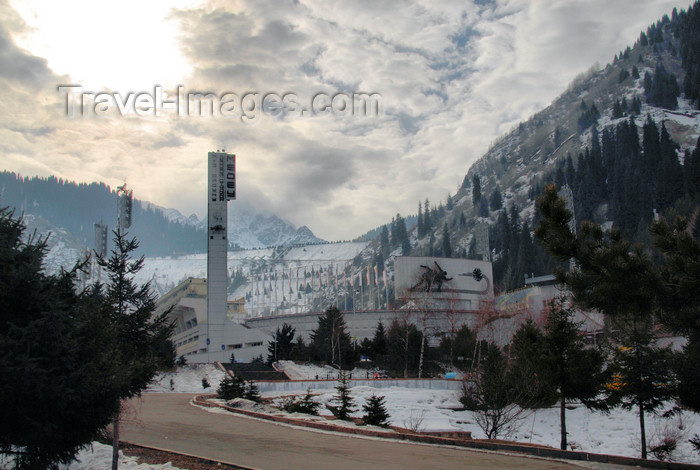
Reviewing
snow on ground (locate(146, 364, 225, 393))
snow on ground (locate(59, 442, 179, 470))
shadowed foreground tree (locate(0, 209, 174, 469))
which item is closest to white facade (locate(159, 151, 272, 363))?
snow on ground (locate(146, 364, 225, 393))

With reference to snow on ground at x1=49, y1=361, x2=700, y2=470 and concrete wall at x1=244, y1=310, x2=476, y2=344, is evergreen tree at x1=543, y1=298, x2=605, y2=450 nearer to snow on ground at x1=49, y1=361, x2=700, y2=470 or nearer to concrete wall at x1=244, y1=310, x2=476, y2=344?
snow on ground at x1=49, y1=361, x2=700, y2=470

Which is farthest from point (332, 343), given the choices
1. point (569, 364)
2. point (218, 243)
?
point (569, 364)

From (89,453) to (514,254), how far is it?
12652 centimetres

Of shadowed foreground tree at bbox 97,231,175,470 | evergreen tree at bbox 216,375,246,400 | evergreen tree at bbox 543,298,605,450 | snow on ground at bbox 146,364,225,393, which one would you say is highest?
shadowed foreground tree at bbox 97,231,175,470

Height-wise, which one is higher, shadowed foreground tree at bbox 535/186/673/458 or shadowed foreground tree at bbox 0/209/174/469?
shadowed foreground tree at bbox 535/186/673/458

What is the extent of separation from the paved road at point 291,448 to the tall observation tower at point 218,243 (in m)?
48.2

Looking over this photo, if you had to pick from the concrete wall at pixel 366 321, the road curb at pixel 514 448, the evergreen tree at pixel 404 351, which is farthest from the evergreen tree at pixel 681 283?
the concrete wall at pixel 366 321

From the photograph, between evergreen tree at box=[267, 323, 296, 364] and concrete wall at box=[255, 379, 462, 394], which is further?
evergreen tree at box=[267, 323, 296, 364]

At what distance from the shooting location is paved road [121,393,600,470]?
13367 mm

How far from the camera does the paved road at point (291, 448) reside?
526 inches

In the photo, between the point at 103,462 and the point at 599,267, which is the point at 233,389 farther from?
the point at 599,267

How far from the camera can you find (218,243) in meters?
71.1

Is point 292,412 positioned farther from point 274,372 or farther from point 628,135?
point 628,135

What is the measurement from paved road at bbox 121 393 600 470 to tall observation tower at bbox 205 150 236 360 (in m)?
48.2
